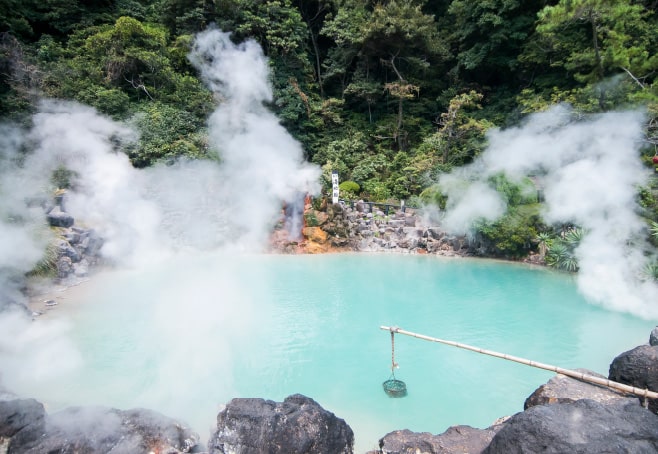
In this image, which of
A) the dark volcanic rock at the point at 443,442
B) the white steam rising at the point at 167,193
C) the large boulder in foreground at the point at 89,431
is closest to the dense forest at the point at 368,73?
the white steam rising at the point at 167,193

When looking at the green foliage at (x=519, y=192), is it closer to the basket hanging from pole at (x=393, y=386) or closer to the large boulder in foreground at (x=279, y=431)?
the basket hanging from pole at (x=393, y=386)

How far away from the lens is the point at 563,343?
5062 millimetres

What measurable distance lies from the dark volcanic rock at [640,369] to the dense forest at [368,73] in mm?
5923

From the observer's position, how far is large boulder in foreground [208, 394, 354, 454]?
2.86 meters

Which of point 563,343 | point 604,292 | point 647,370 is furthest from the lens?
point 604,292

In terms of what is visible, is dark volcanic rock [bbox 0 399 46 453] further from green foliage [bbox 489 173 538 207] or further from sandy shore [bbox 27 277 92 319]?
green foliage [bbox 489 173 538 207]

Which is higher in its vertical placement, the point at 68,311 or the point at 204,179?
the point at 204,179

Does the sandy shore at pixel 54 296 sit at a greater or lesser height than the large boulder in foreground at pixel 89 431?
greater

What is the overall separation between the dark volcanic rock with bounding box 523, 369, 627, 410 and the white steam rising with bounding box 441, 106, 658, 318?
388cm

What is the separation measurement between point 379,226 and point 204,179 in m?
5.76

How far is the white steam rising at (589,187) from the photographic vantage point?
6664 mm

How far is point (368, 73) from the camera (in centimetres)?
1608

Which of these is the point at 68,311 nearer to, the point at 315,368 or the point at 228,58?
the point at 315,368

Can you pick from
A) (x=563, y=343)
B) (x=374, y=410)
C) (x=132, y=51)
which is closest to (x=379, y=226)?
(x=563, y=343)
